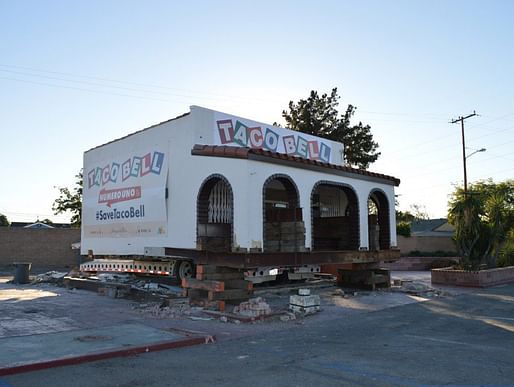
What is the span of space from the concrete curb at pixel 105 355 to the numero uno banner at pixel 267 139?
7.95 m

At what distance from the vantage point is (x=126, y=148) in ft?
58.0

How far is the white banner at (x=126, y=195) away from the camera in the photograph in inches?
618

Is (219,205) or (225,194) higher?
(225,194)

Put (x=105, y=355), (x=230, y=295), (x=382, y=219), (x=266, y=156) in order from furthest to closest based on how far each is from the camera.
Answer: (x=382, y=219) < (x=266, y=156) < (x=230, y=295) < (x=105, y=355)

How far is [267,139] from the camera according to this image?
54.9ft

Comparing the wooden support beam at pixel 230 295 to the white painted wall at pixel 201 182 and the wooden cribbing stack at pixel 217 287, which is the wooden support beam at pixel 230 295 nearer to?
the wooden cribbing stack at pixel 217 287

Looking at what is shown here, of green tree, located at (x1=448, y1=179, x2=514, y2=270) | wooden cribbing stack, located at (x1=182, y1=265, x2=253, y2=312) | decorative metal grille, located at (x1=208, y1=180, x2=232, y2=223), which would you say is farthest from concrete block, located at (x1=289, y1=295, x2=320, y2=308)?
green tree, located at (x1=448, y1=179, x2=514, y2=270)

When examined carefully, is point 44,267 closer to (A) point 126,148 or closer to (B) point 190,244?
(A) point 126,148

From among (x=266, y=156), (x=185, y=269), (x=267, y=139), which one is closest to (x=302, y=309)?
(x=266, y=156)

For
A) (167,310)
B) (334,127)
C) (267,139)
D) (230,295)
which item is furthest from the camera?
(334,127)

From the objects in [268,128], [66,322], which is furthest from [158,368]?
[268,128]

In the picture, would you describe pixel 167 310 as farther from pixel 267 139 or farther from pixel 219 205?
pixel 267 139

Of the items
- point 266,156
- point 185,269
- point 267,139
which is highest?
point 267,139

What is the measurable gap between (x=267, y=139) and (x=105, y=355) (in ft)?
35.7
